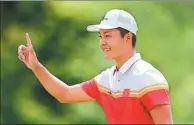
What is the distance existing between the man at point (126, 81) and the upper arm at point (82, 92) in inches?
1.8

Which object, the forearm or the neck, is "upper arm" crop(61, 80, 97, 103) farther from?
the neck

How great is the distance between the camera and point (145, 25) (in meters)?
4.06

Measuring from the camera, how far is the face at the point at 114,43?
67.1 inches

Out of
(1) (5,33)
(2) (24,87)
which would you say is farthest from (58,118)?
(1) (5,33)

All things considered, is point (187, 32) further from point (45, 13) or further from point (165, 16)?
point (45, 13)

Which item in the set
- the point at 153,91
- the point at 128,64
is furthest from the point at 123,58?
the point at 153,91

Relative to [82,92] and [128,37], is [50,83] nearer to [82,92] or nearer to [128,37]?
[82,92]

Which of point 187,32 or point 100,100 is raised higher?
point 187,32

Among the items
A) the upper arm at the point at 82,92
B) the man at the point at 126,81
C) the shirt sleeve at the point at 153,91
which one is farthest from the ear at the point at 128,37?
the upper arm at the point at 82,92

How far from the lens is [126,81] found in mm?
1676

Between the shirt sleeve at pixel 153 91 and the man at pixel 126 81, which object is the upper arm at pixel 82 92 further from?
the shirt sleeve at pixel 153 91

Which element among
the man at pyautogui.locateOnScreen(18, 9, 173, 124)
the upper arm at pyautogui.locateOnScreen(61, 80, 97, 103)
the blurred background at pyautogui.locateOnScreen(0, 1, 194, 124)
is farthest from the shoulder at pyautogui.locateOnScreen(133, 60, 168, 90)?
the blurred background at pyautogui.locateOnScreen(0, 1, 194, 124)

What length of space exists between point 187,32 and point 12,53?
127 centimetres

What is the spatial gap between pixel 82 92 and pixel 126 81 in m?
0.26
